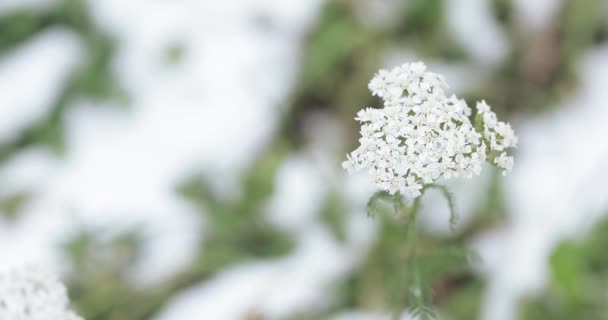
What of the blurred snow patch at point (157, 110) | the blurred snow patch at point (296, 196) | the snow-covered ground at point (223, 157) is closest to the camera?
the snow-covered ground at point (223, 157)

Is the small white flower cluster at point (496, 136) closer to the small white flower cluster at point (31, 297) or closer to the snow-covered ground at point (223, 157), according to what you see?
the small white flower cluster at point (31, 297)

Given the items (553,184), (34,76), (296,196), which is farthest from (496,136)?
(34,76)

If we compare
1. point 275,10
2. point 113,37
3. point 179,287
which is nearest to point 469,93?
point 275,10

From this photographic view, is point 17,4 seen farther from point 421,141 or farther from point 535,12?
point 421,141

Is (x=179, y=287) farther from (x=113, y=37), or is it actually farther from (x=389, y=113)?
(x=389, y=113)

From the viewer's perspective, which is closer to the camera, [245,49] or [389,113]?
[389,113]

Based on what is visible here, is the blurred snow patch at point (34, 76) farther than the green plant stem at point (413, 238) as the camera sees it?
Yes

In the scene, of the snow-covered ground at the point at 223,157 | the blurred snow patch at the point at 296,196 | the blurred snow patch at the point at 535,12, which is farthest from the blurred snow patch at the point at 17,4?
the blurred snow patch at the point at 535,12
